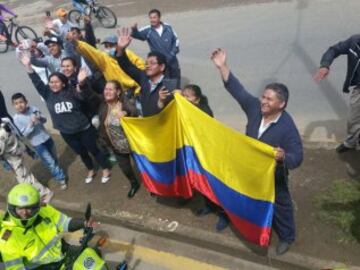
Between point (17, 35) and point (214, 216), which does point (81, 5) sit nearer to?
point (17, 35)

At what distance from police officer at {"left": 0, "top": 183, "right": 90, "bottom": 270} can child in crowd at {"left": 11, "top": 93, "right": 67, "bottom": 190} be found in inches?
104

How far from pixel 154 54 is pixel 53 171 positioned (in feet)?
8.58

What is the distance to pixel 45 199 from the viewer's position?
7.14 meters

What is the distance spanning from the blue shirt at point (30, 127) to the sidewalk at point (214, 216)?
0.89m

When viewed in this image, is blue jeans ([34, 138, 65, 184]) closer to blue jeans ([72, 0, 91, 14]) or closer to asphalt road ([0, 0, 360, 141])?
asphalt road ([0, 0, 360, 141])

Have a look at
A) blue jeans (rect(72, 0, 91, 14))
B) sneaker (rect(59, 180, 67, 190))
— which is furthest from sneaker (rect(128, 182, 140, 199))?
blue jeans (rect(72, 0, 91, 14))

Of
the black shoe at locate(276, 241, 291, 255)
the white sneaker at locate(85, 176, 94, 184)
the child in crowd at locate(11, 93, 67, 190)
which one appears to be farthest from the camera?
the white sneaker at locate(85, 176, 94, 184)

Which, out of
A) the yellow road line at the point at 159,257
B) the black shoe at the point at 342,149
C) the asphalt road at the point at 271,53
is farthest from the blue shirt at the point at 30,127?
the black shoe at the point at 342,149

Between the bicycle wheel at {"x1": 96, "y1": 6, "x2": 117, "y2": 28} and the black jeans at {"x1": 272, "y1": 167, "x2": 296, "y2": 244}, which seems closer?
the black jeans at {"x1": 272, "y1": 167, "x2": 296, "y2": 244}

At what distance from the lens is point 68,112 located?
640 centimetres

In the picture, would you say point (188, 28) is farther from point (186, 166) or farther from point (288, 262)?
point (288, 262)

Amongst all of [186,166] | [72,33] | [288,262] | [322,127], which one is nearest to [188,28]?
[72,33]

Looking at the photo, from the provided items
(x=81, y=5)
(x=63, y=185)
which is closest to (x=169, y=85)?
(x=63, y=185)

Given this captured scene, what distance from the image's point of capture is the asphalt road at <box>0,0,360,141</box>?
8.00 m
